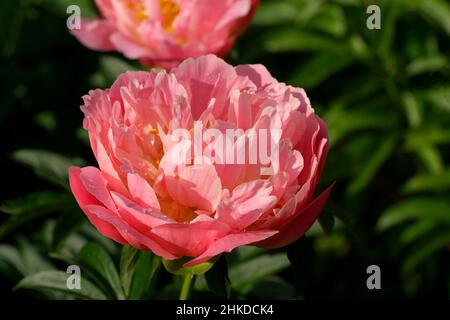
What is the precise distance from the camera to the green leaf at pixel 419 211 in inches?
60.9

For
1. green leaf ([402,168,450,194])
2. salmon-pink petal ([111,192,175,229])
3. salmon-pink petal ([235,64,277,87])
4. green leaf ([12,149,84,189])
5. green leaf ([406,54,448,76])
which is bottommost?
salmon-pink petal ([111,192,175,229])

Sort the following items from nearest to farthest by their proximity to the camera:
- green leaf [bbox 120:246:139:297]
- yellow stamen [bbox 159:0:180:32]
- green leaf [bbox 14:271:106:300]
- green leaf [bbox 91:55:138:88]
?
green leaf [bbox 120:246:139:297], green leaf [bbox 14:271:106:300], yellow stamen [bbox 159:0:180:32], green leaf [bbox 91:55:138:88]

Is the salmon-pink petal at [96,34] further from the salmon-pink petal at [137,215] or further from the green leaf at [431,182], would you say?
the green leaf at [431,182]

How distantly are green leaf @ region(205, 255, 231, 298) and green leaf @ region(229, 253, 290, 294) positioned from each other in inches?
10.9

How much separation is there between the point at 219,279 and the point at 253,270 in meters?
0.30

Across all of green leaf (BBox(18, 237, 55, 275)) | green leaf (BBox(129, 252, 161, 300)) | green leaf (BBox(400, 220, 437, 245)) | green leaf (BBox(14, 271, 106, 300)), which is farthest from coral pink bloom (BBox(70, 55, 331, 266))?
green leaf (BBox(400, 220, 437, 245))

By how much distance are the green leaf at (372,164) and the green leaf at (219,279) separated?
692 mm

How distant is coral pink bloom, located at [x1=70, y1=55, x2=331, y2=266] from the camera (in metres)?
0.78

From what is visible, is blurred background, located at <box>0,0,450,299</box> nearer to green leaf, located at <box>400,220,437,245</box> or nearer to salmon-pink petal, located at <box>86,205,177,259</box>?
green leaf, located at <box>400,220,437,245</box>

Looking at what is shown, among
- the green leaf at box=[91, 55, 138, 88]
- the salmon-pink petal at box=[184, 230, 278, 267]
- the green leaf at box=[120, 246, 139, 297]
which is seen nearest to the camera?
the salmon-pink petal at box=[184, 230, 278, 267]

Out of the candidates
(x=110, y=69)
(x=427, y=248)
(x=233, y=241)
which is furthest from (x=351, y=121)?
(x=233, y=241)

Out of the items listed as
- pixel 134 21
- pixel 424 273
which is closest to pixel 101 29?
pixel 134 21

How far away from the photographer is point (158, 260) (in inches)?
34.4
